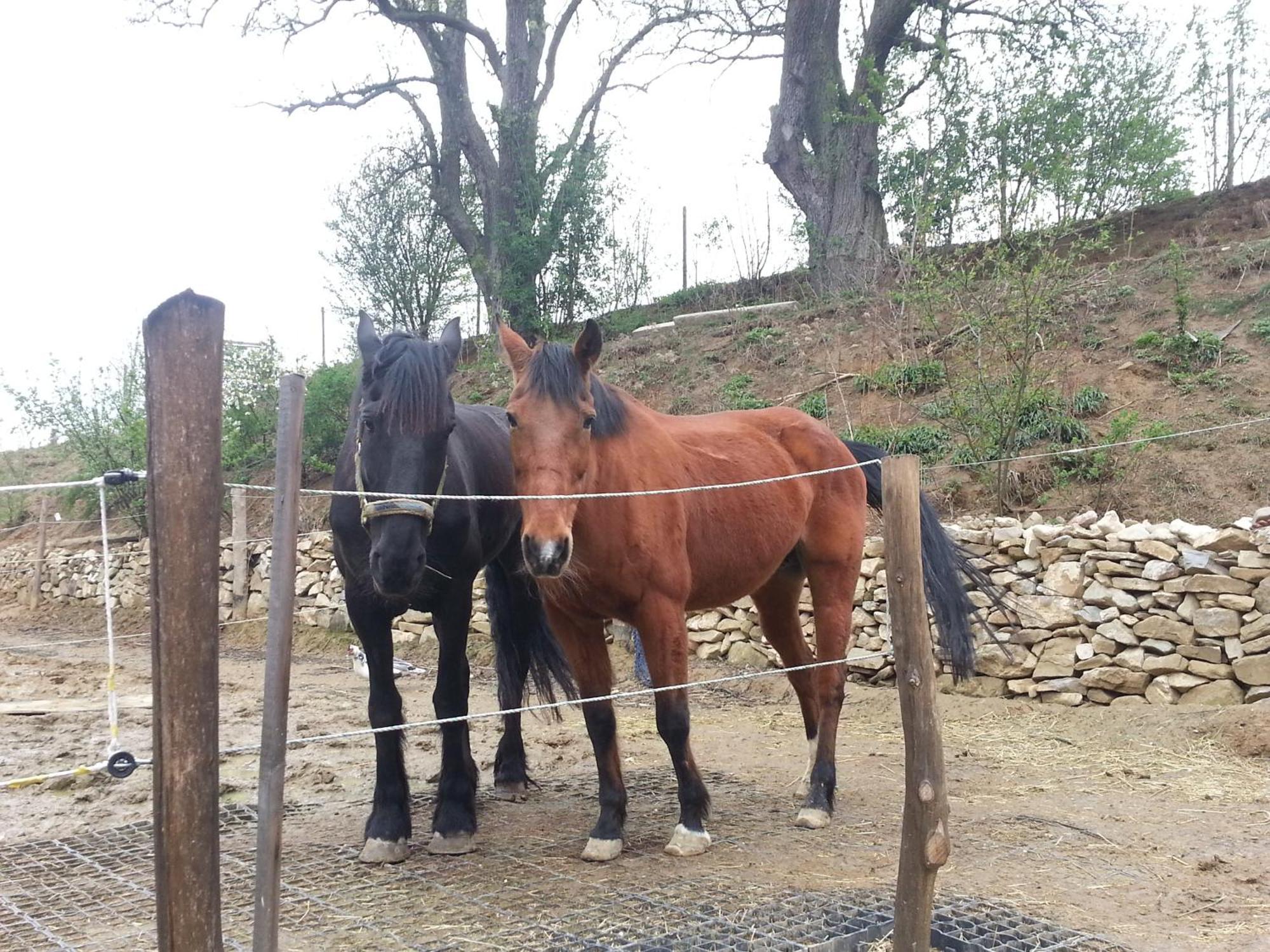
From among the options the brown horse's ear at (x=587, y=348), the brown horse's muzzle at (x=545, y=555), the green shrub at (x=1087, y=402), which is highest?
the green shrub at (x=1087, y=402)

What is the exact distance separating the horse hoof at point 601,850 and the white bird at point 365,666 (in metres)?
4.40

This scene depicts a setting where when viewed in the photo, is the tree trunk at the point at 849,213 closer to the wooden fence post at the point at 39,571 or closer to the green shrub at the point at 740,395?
the green shrub at the point at 740,395

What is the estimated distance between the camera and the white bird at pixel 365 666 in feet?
27.7

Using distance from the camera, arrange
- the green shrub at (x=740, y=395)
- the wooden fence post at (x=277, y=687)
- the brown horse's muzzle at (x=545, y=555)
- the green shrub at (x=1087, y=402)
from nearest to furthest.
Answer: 1. the wooden fence post at (x=277, y=687)
2. the brown horse's muzzle at (x=545, y=555)
3. the green shrub at (x=1087, y=402)
4. the green shrub at (x=740, y=395)

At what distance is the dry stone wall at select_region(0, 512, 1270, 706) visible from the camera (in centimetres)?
594

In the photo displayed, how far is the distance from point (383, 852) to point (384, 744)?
446 mm

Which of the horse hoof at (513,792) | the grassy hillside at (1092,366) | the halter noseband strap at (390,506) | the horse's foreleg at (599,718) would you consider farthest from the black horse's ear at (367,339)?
the grassy hillside at (1092,366)

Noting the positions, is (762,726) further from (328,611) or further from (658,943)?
(328,611)

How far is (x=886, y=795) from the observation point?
5027 mm

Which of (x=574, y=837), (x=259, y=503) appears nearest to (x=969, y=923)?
(x=574, y=837)

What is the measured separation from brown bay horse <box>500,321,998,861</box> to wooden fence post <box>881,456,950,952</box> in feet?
3.79

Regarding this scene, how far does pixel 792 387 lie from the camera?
12.3 metres

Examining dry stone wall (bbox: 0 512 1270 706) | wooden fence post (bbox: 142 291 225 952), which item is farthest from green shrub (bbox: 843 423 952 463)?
wooden fence post (bbox: 142 291 225 952)

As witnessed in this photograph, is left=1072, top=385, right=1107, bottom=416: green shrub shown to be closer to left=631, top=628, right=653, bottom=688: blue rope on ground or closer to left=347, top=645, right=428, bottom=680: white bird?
left=631, top=628, right=653, bottom=688: blue rope on ground
